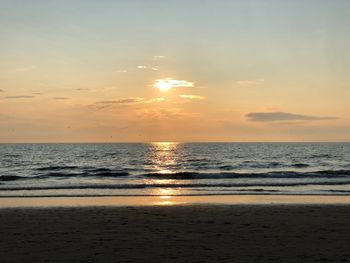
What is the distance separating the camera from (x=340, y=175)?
37781 millimetres

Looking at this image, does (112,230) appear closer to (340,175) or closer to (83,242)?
(83,242)

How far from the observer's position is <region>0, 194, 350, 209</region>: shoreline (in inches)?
739

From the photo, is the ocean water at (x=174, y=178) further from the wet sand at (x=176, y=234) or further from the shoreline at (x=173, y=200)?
the wet sand at (x=176, y=234)

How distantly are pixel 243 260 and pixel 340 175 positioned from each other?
106 feet

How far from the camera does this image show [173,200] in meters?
20.5

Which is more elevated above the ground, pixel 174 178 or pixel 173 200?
pixel 173 200

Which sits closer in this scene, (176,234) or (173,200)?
(176,234)

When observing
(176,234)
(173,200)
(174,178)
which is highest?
(176,234)

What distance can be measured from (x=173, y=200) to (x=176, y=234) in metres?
8.92

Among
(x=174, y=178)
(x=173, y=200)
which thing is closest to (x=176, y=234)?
(x=173, y=200)

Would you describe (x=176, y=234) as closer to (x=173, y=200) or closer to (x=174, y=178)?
(x=173, y=200)

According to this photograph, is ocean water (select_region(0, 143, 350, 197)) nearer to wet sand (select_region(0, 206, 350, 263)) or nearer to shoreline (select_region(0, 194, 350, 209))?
shoreline (select_region(0, 194, 350, 209))

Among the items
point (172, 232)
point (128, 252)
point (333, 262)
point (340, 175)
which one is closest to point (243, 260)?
point (333, 262)

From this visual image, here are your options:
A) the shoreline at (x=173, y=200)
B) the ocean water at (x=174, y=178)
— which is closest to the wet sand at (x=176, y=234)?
the shoreline at (x=173, y=200)
